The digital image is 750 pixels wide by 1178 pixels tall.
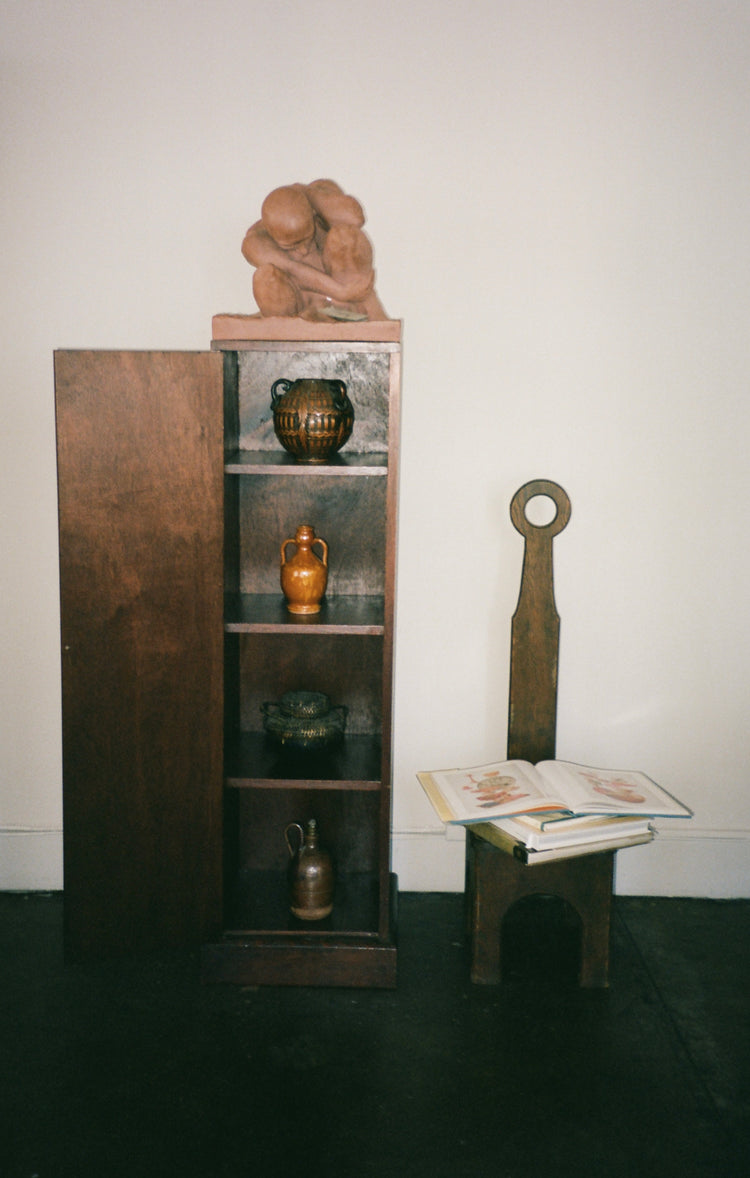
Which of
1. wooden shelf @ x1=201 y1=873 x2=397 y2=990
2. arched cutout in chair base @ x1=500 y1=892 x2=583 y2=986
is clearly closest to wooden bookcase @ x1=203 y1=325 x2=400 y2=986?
wooden shelf @ x1=201 y1=873 x2=397 y2=990

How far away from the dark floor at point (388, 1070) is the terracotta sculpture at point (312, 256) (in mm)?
1714

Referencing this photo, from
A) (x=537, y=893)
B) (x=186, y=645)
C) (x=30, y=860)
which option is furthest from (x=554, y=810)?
(x=30, y=860)

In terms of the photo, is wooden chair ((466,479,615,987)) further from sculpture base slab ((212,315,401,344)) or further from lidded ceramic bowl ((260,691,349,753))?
sculpture base slab ((212,315,401,344))

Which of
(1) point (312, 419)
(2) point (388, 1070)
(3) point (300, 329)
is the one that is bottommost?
(2) point (388, 1070)

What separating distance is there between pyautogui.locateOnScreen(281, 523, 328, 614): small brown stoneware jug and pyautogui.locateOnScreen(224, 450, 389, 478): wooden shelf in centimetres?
18

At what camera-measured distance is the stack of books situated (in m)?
2.08

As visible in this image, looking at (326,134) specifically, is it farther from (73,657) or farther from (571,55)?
(73,657)

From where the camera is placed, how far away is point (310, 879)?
229 cm

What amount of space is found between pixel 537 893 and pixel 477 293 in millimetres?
1662

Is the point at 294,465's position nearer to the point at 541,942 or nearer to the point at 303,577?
the point at 303,577

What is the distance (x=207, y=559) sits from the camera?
7.13 ft

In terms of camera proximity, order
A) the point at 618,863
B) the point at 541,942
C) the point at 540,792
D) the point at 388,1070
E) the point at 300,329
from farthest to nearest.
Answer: the point at 618,863 < the point at 541,942 < the point at 540,792 < the point at 300,329 < the point at 388,1070

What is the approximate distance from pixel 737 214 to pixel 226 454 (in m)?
1.61

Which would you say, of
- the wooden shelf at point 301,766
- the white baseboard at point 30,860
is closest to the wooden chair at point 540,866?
the wooden shelf at point 301,766
